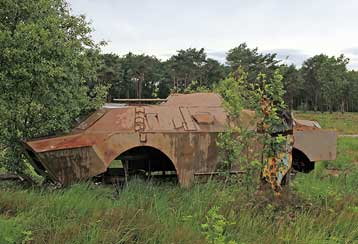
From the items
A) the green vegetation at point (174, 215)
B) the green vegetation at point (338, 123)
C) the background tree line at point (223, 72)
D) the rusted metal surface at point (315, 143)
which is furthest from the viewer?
the background tree line at point (223, 72)

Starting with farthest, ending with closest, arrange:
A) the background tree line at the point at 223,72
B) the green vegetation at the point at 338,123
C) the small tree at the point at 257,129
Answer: the background tree line at the point at 223,72 → the green vegetation at the point at 338,123 → the small tree at the point at 257,129

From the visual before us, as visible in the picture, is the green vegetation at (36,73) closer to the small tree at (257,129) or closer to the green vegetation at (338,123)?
the small tree at (257,129)

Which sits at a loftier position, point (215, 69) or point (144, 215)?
point (215, 69)

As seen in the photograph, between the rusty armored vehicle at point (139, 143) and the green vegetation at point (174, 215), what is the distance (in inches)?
14.4

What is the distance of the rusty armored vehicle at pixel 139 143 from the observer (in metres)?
6.32

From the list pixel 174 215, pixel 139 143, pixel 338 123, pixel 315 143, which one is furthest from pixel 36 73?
pixel 338 123

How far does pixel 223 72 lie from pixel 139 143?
48.3 m

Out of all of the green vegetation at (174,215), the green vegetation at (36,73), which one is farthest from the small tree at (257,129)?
the green vegetation at (36,73)

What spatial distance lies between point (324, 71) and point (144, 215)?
50.2 metres

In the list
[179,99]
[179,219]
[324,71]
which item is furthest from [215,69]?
[179,219]

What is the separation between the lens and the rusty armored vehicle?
249 inches

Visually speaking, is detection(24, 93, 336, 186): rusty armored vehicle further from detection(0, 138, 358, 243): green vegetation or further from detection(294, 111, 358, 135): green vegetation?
detection(294, 111, 358, 135): green vegetation

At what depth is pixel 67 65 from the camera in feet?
22.7

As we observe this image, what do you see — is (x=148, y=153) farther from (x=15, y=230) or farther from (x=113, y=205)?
(x=15, y=230)
